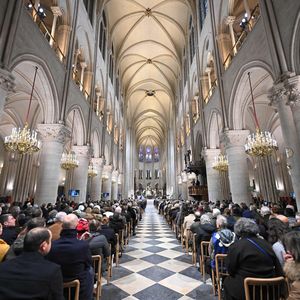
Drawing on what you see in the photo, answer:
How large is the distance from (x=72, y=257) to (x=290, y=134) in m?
5.64

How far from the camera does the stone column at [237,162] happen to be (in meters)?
8.66

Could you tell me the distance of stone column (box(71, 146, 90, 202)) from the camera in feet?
37.5

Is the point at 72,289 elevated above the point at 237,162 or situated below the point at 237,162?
below

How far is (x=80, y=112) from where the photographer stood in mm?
11148

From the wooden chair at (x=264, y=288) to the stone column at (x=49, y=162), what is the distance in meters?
7.80

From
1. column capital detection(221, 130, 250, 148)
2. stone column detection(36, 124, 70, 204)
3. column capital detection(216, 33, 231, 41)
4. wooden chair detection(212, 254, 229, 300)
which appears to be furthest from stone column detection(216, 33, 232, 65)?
wooden chair detection(212, 254, 229, 300)

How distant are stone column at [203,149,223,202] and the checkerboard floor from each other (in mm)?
6973

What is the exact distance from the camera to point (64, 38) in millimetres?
9648

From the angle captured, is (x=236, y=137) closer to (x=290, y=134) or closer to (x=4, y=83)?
(x=290, y=134)

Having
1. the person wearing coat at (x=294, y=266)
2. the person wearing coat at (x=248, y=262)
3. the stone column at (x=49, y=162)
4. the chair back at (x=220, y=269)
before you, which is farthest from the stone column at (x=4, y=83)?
the person wearing coat at (x=294, y=266)

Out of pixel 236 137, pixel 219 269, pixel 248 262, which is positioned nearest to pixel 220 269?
pixel 219 269

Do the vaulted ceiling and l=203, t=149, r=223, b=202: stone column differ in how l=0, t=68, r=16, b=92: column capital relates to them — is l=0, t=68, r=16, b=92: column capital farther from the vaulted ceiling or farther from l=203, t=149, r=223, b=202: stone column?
the vaulted ceiling

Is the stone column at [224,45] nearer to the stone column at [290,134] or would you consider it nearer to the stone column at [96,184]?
the stone column at [290,134]

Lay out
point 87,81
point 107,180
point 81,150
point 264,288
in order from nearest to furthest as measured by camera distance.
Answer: point 264,288
point 81,150
point 87,81
point 107,180
